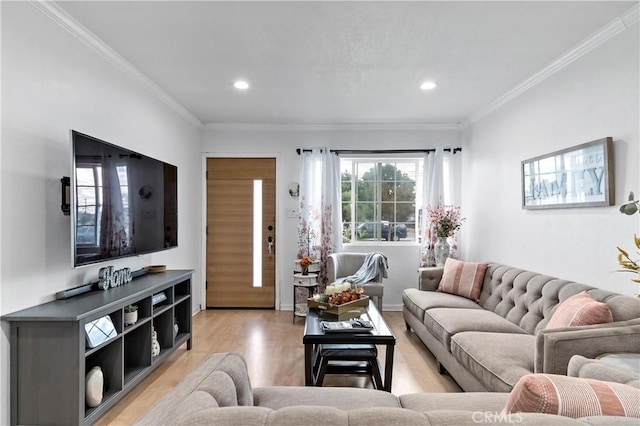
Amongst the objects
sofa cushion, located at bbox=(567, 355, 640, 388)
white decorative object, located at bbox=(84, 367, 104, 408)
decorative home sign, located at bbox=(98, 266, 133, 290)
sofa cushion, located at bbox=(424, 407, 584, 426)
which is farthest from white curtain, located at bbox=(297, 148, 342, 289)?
sofa cushion, located at bbox=(424, 407, 584, 426)

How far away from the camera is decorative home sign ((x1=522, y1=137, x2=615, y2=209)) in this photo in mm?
2422

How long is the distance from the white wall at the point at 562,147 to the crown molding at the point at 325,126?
0.67 m

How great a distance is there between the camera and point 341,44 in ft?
8.76

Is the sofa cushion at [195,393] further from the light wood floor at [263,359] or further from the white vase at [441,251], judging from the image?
the white vase at [441,251]

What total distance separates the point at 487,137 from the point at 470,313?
2298 mm

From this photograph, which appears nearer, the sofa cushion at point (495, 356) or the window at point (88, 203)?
the sofa cushion at point (495, 356)

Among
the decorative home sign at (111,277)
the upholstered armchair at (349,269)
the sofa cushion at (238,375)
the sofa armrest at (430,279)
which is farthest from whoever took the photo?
the upholstered armchair at (349,269)

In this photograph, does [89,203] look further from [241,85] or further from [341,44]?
[341,44]

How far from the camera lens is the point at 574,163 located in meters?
2.73

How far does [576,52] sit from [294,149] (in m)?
3.29

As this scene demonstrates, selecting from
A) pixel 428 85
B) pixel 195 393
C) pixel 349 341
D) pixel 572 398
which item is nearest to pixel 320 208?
pixel 428 85

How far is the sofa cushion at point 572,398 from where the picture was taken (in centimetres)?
87

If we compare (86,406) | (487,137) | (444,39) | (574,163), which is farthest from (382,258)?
(86,406)

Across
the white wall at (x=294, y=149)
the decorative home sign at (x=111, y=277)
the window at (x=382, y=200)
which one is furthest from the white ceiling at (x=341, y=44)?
the decorative home sign at (x=111, y=277)
